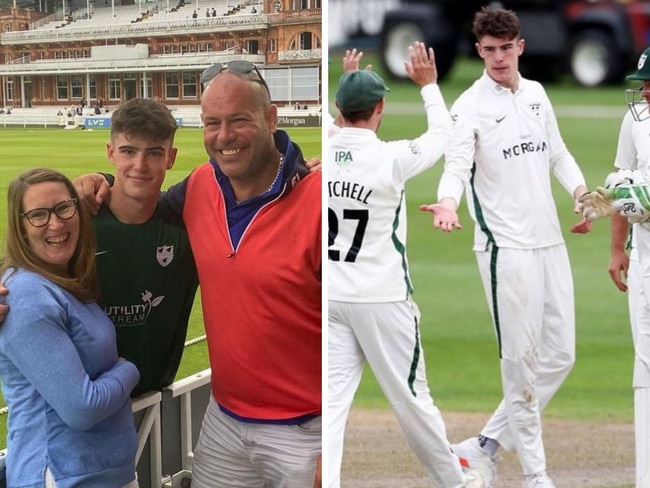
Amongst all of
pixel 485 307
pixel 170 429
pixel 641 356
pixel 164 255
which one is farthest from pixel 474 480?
pixel 485 307

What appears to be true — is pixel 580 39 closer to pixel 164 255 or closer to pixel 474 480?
pixel 474 480

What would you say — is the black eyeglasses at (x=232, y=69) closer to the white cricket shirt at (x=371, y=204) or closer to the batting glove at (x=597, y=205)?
the white cricket shirt at (x=371, y=204)

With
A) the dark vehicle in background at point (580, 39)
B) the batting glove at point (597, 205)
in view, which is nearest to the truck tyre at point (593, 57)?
the dark vehicle in background at point (580, 39)

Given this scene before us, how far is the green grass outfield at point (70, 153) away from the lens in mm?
2291

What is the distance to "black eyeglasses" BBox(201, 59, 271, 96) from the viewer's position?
2.44 metres

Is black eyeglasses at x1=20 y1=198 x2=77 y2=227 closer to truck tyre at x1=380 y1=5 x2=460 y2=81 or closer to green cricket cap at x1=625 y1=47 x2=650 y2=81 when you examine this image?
green cricket cap at x1=625 y1=47 x2=650 y2=81

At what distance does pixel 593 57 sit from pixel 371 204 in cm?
303

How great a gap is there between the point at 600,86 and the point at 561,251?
298 cm

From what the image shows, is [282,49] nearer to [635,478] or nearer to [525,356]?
[525,356]

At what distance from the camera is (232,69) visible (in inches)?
96.3

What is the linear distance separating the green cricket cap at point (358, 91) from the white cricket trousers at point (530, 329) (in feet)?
1.97

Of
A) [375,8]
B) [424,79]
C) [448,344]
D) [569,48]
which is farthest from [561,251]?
[375,8]

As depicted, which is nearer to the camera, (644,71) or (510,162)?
(644,71)

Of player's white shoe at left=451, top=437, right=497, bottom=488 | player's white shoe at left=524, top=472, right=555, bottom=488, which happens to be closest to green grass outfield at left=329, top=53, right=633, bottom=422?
player's white shoe at left=451, top=437, right=497, bottom=488
